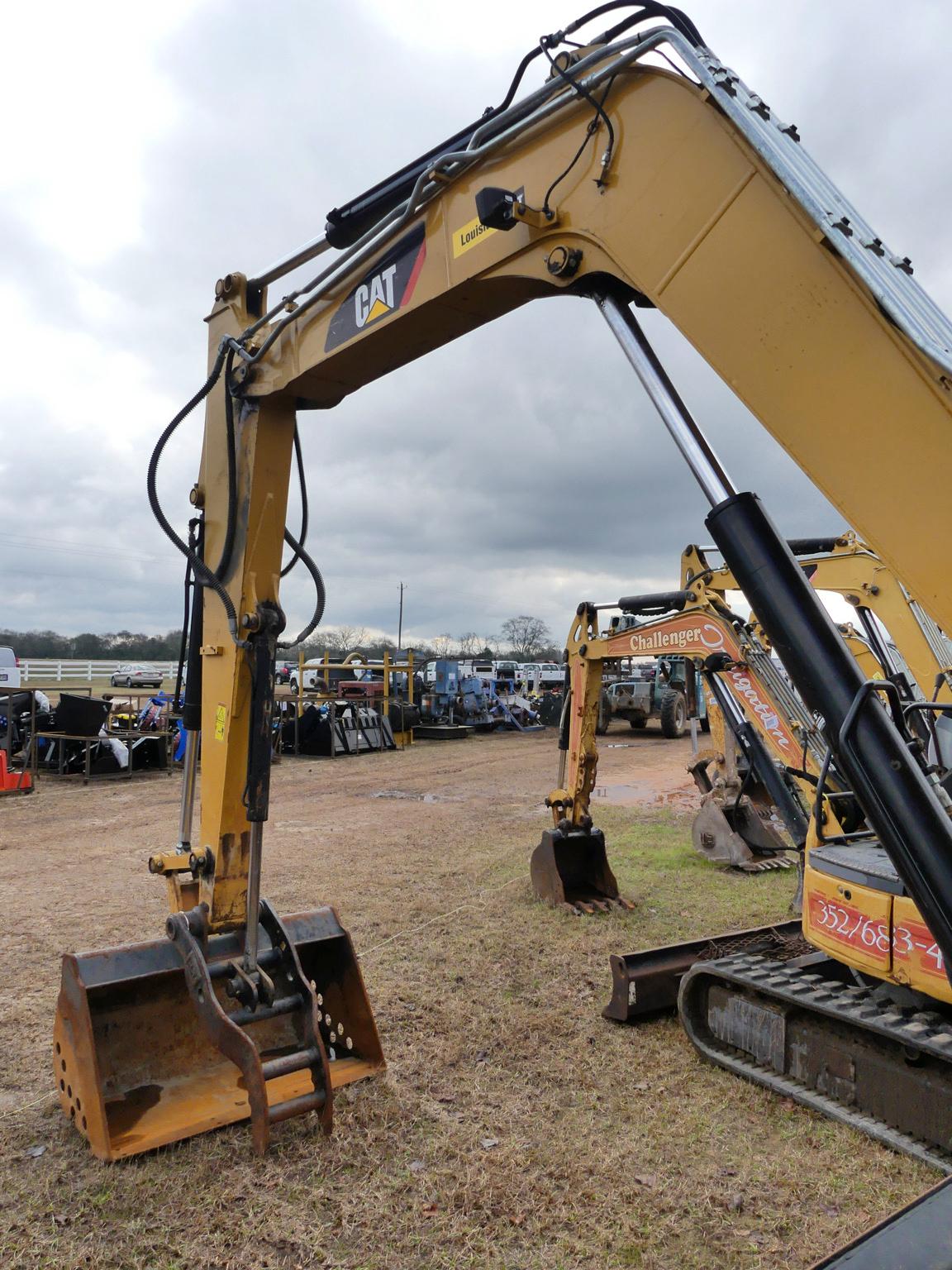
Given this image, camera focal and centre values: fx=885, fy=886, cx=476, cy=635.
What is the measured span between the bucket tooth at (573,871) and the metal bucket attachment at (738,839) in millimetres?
2164

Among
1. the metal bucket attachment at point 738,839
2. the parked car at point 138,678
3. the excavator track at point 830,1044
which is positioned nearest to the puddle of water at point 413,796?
the metal bucket attachment at point 738,839

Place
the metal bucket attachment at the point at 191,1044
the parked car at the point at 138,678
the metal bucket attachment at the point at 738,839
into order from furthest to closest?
the parked car at the point at 138,678 < the metal bucket attachment at the point at 738,839 < the metal bucket attachment at the point at 191,1044

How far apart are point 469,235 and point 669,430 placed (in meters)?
1.38

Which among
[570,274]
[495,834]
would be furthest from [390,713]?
[570,274]

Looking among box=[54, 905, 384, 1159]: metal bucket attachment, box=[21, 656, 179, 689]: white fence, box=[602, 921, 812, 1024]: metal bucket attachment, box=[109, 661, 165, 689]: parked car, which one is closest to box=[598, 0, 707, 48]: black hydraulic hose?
box=[54, 905, 384, 1159]: metal bucket attachment

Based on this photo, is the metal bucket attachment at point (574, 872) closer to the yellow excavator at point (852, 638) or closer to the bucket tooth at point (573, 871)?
the bucket tooth at point (573, 871)

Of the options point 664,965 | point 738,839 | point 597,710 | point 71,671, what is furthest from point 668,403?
point 71,671

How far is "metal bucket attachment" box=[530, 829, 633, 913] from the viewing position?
7.49m

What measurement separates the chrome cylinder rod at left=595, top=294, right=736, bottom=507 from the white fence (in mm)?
37389

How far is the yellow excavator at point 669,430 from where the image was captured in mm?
2037

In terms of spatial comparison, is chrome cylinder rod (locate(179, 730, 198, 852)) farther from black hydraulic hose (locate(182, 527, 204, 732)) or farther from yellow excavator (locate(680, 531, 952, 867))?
yellow excavator (locate(680, 531, 952, 867))

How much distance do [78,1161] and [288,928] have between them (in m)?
1.21

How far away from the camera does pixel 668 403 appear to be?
246cm

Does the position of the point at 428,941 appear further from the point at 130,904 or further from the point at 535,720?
the point at 535,720
